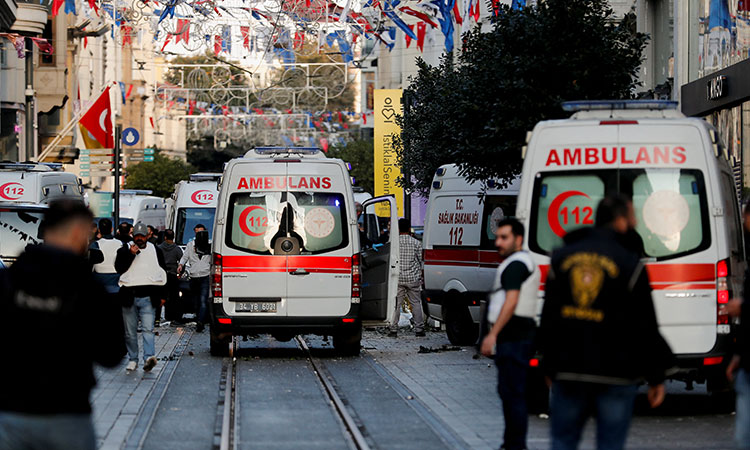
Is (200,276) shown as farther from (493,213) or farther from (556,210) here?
(556,210)

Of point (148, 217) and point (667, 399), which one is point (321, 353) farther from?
point (148, 217)

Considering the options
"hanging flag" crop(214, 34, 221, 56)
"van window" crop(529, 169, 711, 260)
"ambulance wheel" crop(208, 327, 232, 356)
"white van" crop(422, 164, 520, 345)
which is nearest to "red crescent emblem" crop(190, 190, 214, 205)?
"hanging flag" crop(214, 34, 221, 56)

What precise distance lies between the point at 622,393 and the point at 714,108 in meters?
19.0

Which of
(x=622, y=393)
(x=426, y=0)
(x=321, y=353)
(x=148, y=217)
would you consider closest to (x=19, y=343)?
(x=622, y=393)

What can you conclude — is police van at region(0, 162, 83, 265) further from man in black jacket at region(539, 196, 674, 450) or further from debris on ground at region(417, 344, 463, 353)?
man in black jacket at region(539, 196, 674, 450)

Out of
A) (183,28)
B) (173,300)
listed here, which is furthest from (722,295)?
(183,28)

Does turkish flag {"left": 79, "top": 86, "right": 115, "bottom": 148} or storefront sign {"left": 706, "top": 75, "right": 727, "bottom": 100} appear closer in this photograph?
storefront sign {"left": 706, "top": 75, "right": 727, "bottom": 100}

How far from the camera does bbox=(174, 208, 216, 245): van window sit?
29.9 metres

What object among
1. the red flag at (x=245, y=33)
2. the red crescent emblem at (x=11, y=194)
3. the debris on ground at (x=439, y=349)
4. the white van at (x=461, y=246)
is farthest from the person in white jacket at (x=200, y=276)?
the red flag at (x=245, y=33)

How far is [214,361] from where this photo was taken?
60.5 feet

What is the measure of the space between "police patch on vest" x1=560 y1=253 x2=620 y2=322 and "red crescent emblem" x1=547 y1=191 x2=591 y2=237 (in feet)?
17.2

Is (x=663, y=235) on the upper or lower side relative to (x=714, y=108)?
lower

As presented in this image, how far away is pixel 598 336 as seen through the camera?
22.8 feet

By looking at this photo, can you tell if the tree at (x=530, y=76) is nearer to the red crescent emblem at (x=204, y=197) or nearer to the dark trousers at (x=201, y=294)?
the dark trousers at (x=201, y=294)
